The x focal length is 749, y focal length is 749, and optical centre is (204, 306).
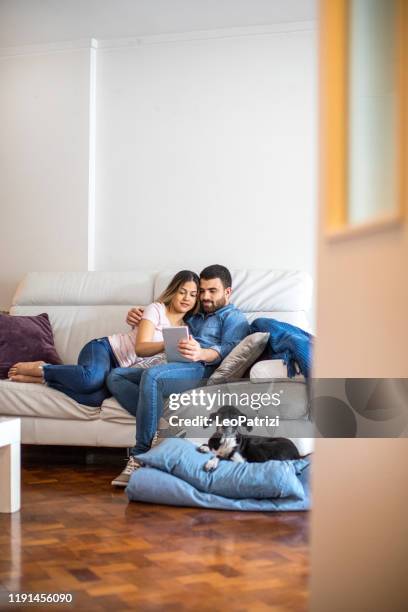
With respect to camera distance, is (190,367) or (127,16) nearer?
(190,367)

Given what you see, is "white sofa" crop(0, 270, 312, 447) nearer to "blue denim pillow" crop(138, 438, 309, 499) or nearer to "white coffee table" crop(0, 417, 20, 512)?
"blue denim pillow" crop(138, 438, 309, 499)

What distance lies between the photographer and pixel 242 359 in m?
3.06

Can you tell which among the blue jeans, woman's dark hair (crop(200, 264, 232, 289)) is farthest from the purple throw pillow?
woman's dark hair (crop(200, 264, 232, 289))

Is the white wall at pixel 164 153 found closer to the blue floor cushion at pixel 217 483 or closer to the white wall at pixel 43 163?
the white wall at pixel 43 163

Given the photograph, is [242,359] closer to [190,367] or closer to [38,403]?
[190,367]

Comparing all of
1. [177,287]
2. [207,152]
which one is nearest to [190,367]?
[177,287]

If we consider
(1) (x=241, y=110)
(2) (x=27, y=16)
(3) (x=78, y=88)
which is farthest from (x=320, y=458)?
(2) (x=27, y=16)

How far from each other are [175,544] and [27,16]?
3.36 meters

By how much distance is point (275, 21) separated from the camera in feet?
13.3

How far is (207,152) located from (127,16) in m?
0.91

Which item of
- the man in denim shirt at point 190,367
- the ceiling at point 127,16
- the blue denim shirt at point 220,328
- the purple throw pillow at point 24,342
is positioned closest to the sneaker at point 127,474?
the man in denim shirt at point 190,367

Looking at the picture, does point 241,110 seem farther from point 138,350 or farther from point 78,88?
point 138,350

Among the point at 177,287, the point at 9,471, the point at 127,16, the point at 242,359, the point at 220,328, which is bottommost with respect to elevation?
the point at 9,471

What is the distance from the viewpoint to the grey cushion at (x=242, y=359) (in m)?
3.05
